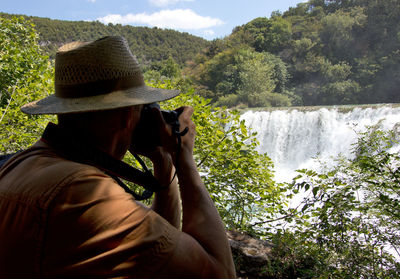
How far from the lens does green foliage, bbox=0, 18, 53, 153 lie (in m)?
4.48

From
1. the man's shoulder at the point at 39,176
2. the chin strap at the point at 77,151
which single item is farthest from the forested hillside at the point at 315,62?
the man's shoulder at the point at 39,176

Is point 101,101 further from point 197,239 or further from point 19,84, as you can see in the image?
point 19,84

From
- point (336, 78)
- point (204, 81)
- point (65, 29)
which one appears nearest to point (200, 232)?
point (336, 78)

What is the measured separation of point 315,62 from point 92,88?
4559cm

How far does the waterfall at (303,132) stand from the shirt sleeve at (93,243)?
15074mm

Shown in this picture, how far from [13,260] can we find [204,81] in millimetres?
47429

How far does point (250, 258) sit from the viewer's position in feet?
9.97

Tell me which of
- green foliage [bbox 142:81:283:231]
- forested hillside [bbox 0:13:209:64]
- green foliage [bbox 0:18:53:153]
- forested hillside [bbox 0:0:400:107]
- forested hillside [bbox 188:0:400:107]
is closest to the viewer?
green foliage [bbox 142:81:283:231]

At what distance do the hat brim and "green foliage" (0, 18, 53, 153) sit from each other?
3.65 meters

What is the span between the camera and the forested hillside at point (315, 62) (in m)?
36.2

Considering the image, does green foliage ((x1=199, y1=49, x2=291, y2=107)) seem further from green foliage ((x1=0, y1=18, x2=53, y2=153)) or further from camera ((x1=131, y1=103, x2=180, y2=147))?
camera ((x1=131, y1=103, x2=180, y2=147))

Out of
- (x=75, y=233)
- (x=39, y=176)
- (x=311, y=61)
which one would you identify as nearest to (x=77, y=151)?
(x=39, y=176)

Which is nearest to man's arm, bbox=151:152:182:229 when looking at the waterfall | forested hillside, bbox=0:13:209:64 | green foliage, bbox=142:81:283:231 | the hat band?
the hat band

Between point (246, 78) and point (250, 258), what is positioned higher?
point (246, 78)
